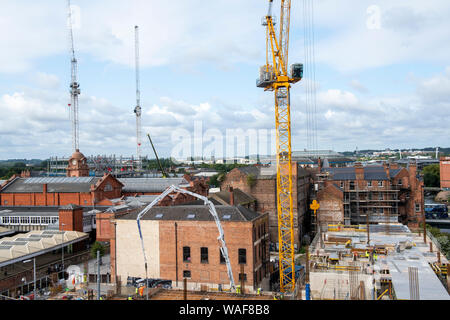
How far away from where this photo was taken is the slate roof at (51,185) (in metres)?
72.7

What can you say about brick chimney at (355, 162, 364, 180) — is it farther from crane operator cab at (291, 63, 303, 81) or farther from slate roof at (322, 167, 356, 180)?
crane operator cab at (291, 63, 303, 81)

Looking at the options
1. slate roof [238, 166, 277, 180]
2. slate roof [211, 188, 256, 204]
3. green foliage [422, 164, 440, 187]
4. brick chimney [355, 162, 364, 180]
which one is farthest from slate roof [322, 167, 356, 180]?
green foliage [422, 164, 440, 187]

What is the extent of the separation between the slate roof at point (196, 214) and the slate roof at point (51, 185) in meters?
33.8

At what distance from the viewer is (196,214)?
132 ft

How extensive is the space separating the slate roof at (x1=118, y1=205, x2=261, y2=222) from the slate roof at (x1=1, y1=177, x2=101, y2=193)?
33.8m

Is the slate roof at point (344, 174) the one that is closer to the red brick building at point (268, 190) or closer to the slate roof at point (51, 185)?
the red brick building at point (268, 190)

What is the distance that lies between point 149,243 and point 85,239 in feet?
66.7

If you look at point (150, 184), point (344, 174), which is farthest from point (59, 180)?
point (344, 174)

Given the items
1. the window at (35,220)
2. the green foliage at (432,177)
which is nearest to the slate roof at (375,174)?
the window at (35,220)

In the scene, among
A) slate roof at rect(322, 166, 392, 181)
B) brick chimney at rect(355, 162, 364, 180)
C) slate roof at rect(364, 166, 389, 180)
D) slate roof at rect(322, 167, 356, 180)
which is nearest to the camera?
slate roof at rect(364, 166, 389, 180)

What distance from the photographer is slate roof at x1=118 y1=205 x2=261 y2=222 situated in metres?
39.4

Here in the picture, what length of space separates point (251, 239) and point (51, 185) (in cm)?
5215
